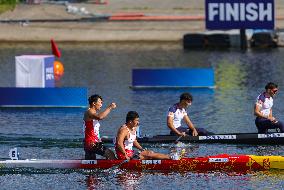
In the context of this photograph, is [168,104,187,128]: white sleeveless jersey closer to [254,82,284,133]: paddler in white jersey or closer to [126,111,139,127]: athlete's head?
[254,82,284,133]: paddler in white jersey

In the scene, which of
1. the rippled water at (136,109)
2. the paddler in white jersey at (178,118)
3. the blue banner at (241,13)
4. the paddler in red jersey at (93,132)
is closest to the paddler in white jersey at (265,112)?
the rippled water at (136,109)

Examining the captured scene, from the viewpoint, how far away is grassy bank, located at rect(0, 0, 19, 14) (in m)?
103

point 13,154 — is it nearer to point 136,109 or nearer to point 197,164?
point 197,164

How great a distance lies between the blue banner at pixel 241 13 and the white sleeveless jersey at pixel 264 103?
38503 mm

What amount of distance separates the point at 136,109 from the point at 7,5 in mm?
54979

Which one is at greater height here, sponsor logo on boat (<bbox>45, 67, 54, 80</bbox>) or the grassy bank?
the grassy bank

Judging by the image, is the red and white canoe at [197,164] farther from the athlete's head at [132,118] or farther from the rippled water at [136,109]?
the athlete's head at [132,118]

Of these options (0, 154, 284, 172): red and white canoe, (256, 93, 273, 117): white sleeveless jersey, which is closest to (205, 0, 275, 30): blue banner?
(256, 93, 273, 117): white sleeveless jersey

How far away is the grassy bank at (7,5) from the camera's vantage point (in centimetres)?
10275

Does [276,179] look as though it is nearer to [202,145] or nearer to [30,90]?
[202,145]

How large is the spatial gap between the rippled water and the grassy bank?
14.8m

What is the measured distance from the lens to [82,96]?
171 ft

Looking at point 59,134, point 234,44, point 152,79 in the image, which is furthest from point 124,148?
point 234,44

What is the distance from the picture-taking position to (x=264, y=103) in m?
40.4
